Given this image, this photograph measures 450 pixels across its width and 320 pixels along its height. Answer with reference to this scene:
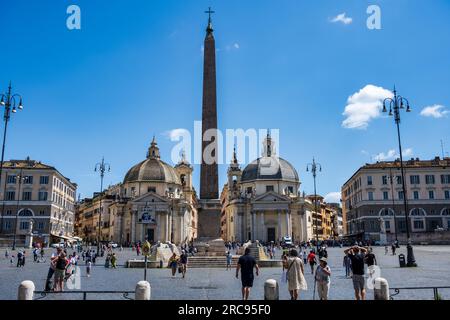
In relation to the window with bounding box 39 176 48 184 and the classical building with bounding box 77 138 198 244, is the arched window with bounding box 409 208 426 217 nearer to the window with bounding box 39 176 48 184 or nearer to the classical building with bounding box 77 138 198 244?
the classical building with bounding box 77 138 198 244

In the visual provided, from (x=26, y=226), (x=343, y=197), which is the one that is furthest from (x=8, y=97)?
(x=343, y=197)

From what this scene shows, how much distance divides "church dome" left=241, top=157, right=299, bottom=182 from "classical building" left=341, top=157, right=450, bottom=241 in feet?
52.8

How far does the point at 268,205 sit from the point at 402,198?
809 inches

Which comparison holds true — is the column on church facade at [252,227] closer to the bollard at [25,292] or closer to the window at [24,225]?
the window at [24,225]

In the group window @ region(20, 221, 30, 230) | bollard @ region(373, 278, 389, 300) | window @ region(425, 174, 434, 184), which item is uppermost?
window @ region(425, 174, 434, 184)

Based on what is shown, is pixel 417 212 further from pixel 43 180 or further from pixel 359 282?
pixel 359 282

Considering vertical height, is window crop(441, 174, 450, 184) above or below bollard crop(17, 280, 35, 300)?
above

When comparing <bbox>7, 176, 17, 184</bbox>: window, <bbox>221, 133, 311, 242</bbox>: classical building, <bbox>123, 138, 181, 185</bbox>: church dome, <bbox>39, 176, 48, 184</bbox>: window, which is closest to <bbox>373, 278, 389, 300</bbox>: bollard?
<bbox>39, 176, 48, 184</bbox>: window

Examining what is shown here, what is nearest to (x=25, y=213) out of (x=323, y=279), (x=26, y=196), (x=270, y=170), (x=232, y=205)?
(x=26, y=196)

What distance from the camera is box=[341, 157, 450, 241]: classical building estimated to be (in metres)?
60.8

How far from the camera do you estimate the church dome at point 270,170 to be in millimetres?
77188

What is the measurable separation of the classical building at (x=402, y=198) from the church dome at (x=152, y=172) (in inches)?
1236

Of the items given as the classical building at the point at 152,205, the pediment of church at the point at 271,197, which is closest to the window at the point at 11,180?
the classical building at the point at 152,205

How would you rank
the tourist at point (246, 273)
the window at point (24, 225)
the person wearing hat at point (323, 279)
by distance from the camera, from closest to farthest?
the tourist at point (246, 273) < the person wearing hat at point (323, 279) < the window at point (24, 225)
